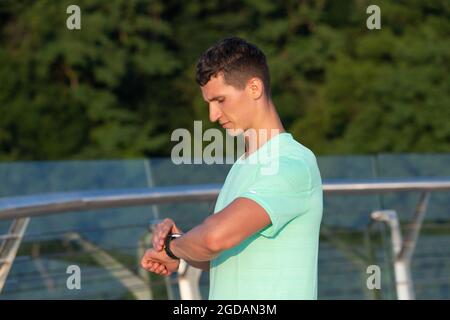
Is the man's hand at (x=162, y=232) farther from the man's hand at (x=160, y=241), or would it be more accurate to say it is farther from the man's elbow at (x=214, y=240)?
the man's elbow at (x=214, y=240)

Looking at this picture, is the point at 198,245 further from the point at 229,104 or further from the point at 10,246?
the point at 10,246

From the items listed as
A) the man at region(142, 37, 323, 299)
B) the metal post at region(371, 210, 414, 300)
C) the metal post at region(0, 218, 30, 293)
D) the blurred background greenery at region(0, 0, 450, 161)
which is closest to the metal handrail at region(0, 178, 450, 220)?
the metal post at region(0, 218, 30, 293)

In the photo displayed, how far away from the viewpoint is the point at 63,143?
2006 centimetres

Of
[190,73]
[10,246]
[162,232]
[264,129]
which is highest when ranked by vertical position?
[190,73]

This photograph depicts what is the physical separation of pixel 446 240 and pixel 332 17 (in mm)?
16628

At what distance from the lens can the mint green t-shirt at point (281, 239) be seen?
2432 mm

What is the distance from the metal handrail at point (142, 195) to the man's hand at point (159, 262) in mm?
770

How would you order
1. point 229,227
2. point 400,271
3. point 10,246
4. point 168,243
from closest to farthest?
1. point 229,227
2. point 168,243
3. point 10,246
4. point 400,271

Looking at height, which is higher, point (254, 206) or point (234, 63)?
point (234, 63)

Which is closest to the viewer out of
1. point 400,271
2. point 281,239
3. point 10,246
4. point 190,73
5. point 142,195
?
point 281,239

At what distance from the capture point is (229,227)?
91.8 inches

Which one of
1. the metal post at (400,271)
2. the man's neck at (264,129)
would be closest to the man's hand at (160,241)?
the man's neck at (264,129)

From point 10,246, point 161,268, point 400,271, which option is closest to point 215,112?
point 161,268

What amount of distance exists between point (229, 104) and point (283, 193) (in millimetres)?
263
